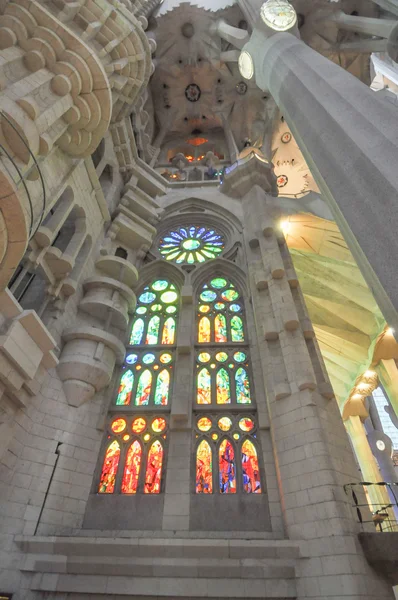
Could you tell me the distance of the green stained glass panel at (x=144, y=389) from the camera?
812 centimetres

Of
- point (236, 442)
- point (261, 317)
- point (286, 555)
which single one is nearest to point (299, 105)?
point (261, 317)

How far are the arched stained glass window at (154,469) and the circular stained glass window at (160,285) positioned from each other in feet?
16.1

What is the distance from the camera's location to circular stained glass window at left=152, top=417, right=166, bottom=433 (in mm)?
7583

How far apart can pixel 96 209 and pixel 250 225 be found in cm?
496

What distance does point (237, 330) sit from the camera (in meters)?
9.49

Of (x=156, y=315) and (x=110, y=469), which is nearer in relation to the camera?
(x=110, y=469)

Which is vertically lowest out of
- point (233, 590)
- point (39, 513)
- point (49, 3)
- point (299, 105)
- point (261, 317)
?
point (233, 590)

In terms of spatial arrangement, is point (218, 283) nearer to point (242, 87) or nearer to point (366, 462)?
point (366, 462)

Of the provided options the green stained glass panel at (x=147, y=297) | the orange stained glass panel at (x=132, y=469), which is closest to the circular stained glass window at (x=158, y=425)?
the orange stained glass panel at (x=132, y=469)

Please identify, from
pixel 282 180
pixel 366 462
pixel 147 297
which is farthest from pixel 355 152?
pixel 282 180

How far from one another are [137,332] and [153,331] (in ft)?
1.52

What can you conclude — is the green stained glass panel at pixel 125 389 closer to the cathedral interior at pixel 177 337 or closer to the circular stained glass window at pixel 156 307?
the cathedral interior at pixel 177 337

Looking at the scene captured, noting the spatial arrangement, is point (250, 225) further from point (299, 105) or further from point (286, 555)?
point (286, 555)

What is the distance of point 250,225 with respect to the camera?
445 inches
